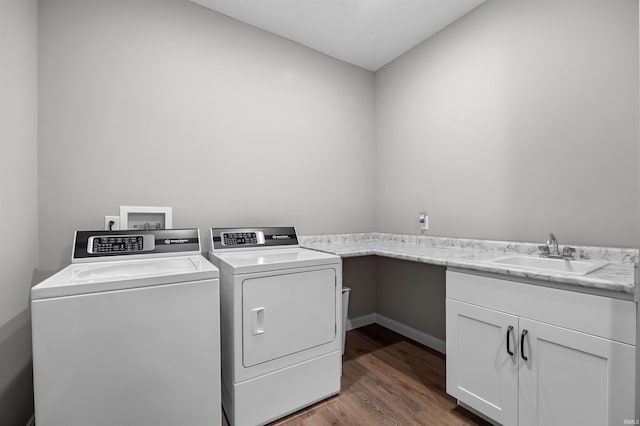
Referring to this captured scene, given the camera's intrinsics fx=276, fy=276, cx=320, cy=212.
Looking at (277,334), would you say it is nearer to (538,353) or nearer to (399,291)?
(538,353)

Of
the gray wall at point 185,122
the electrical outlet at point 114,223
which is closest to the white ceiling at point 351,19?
the gray wall at point 185,122

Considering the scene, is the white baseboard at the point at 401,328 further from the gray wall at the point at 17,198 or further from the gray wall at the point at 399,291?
the gray wall at the point at 17,198

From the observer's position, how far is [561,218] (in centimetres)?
173

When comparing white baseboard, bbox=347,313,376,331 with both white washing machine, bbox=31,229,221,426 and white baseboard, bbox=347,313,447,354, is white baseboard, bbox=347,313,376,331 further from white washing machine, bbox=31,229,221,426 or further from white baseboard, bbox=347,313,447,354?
white washing machine, bbox=31,229,221,426

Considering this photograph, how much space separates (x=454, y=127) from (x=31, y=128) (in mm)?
2869

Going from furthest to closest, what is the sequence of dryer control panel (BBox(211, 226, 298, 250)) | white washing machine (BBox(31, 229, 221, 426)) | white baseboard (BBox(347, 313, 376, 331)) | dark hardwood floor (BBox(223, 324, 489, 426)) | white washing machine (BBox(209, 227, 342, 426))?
1. white baseboard (BBox(347, 313, 376, 331))
2. dryer control panel (BBox(211, 226, 298, 250))
3. dark hardwood floor (BBox(223, 324, 489, 426))
4. white washing machine (BBox(209, 227, 342, 426))
5. white washing machine (BBox(31, 229, 221, 426))

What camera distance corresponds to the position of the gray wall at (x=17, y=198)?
1256 mm

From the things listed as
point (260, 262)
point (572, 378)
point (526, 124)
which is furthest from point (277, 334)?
point (526, 124)

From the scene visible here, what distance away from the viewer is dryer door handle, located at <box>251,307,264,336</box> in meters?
1.50

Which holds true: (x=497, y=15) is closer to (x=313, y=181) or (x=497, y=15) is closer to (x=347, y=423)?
(x=313, y=181)

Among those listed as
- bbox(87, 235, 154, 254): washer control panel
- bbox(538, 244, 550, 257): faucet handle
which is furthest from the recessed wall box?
bbox(538, 244, 550, 257): faucet handle

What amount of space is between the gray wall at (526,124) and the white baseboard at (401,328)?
0.94m

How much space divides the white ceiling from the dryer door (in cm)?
201

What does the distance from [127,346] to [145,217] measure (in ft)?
3.19
